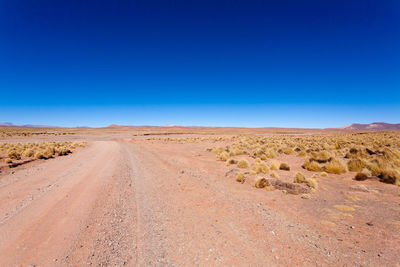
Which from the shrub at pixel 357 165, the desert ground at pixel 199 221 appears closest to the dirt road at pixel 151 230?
the desert ground at pixel 199 221

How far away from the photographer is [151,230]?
4211 mm

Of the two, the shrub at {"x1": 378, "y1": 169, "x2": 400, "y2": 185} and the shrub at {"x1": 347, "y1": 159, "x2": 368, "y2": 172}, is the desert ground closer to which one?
the shrub at {"x1": 378, "y1": 169, "x2": 400, "y2": 185}

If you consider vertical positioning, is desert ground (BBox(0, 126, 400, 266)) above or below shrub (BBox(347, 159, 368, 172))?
below

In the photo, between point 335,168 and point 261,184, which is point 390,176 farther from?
point 261,184

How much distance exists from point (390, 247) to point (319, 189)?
398cm

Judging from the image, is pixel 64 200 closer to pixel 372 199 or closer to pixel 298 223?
pixel 298 223

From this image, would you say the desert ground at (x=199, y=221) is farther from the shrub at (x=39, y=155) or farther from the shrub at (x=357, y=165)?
the shrub at (x=39, y=155)

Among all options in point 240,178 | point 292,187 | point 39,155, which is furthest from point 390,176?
point 39,155

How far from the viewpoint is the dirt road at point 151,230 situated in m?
3.30

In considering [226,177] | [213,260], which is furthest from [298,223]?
[226,177]

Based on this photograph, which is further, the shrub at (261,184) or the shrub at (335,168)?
the shrub at (335,168)

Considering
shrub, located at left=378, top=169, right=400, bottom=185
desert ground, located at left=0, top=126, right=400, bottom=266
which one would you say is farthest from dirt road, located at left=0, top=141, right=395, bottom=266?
shrub, located at left=378, top=169, right=400, bottom=185

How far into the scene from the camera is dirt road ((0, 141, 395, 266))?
330 centimetres

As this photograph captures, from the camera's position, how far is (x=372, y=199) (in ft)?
20.4
